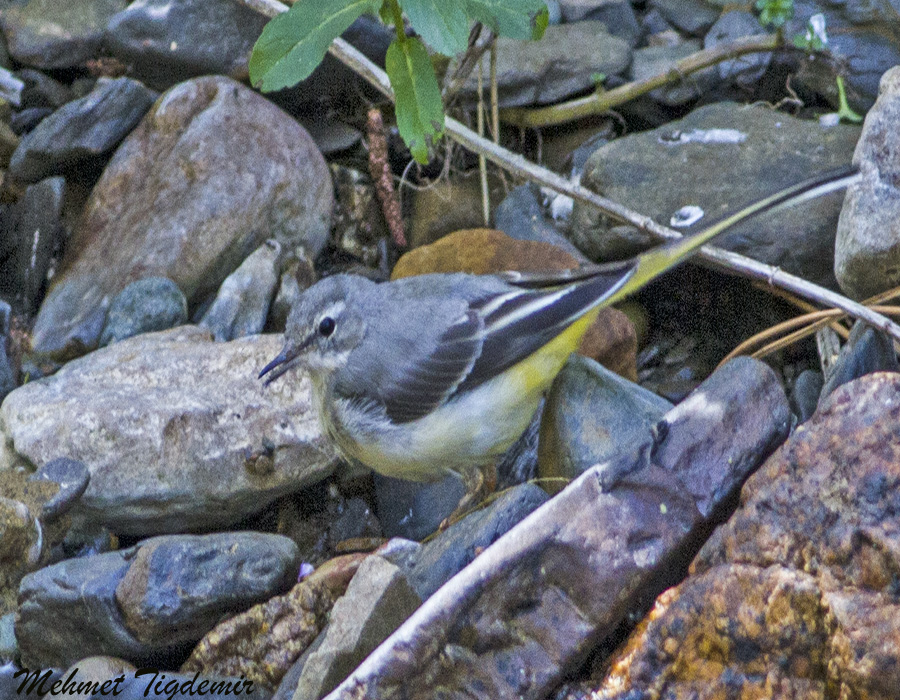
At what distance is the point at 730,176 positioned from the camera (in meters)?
6.03

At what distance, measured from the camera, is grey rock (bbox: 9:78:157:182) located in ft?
21.8

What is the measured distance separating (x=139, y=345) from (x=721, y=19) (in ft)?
15.5

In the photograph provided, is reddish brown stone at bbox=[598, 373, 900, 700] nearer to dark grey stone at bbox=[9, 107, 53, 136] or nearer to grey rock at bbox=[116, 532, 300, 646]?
grey rock at bbox=[116, 532, 300, 646]

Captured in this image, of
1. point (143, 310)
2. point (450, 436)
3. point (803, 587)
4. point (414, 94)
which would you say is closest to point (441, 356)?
point (450, 436)

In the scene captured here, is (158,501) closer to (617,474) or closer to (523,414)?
(523,414)

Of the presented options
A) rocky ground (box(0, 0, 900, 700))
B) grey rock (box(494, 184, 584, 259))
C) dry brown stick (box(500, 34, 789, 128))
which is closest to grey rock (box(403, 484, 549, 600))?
rocky ground (box(0, 0, 900, 700))

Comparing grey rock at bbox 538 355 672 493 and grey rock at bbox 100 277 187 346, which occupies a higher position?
grey rock at bbox 100 277 187 346

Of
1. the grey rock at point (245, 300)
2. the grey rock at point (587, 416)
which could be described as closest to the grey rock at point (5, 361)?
the grey rock at point (245, 300)

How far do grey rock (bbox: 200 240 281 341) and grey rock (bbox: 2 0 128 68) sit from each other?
2219mm

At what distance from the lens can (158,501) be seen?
475cm

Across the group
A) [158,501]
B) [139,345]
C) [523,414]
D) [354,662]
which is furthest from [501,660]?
[139,345]

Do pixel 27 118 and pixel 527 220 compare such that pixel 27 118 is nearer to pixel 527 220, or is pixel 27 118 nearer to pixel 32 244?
pixel 32 244

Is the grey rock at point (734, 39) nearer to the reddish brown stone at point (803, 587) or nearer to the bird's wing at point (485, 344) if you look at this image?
the bird's wing at point (485, 344)

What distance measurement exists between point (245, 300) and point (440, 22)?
2.70 m
